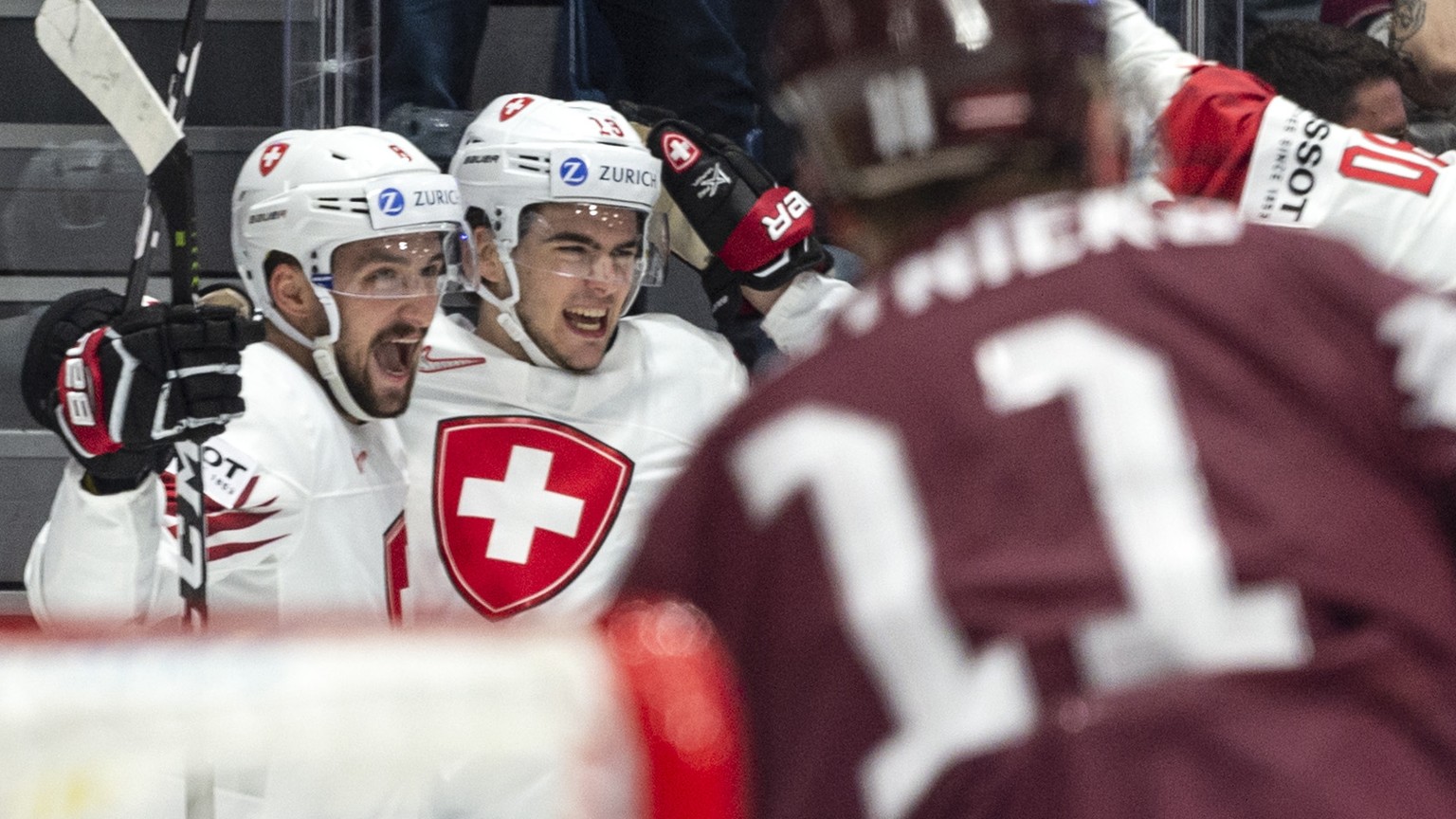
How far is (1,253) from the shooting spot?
3.79 meters

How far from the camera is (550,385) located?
297 cm

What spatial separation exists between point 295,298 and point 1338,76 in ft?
5.62

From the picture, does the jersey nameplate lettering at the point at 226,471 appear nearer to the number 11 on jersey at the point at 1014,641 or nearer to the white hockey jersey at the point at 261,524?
the white hockey jersey at the point at 261,524

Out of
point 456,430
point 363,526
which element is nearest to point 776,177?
point 456,430

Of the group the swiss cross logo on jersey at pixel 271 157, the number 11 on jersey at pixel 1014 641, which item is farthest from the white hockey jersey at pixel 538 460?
the number 11 on jersey at pixel 1014 641

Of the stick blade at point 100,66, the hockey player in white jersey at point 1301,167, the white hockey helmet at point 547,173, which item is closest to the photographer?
the stick blade at point 100,66

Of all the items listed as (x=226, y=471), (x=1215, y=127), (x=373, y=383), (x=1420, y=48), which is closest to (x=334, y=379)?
(x=373, y=383)

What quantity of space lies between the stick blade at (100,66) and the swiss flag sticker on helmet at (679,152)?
109cm

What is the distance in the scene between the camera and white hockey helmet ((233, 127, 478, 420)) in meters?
2.79

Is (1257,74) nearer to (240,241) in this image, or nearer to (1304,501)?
(240,241)

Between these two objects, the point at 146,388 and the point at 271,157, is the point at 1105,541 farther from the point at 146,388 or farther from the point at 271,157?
the point at 271,157

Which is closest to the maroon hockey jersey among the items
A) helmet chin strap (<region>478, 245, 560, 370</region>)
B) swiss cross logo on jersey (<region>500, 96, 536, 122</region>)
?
helmet chin strap (<region>478, 245, 560, 370</region>)

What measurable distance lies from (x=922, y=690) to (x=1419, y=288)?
309mm

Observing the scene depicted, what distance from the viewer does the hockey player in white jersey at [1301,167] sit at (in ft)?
8.95
